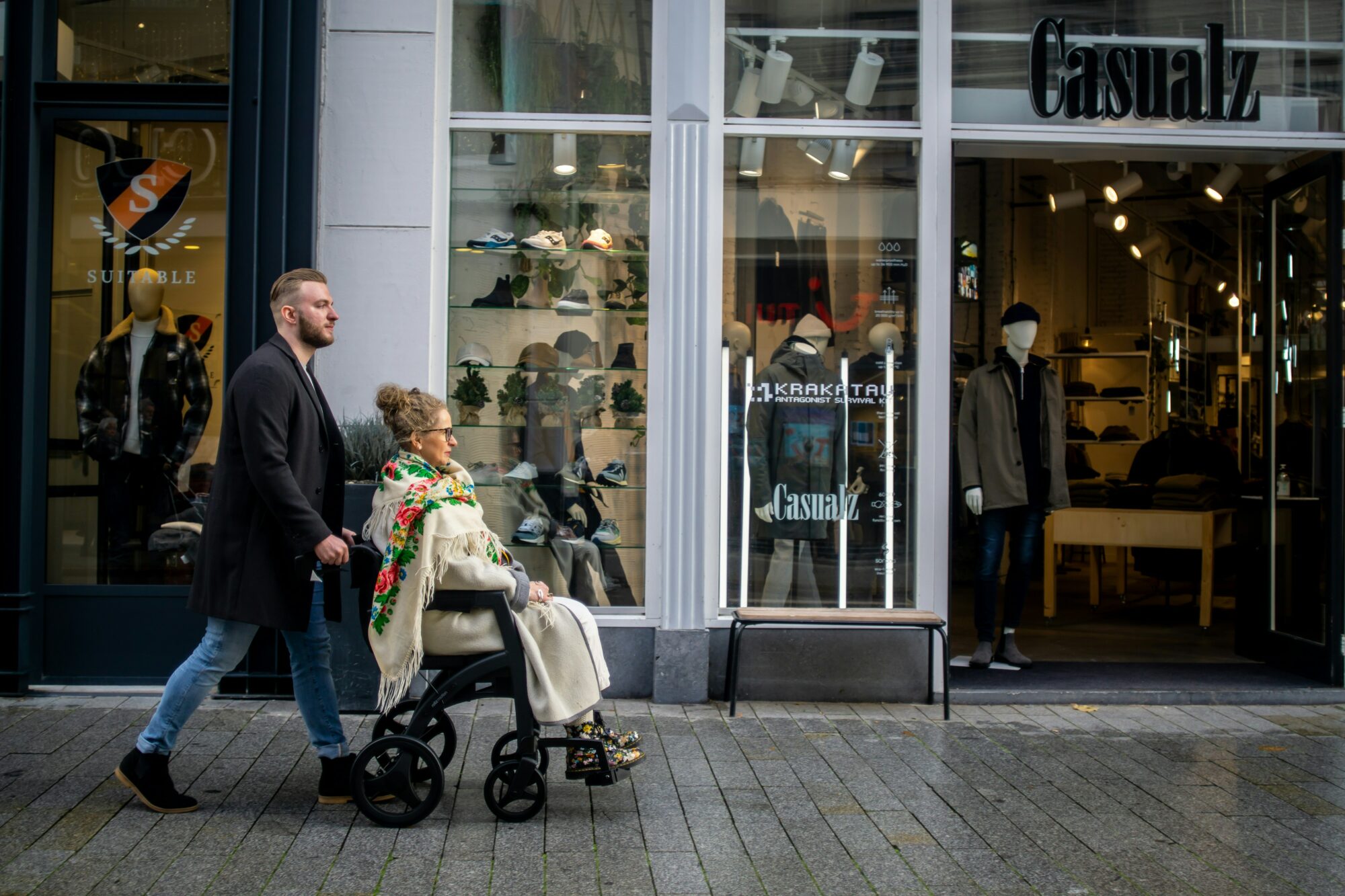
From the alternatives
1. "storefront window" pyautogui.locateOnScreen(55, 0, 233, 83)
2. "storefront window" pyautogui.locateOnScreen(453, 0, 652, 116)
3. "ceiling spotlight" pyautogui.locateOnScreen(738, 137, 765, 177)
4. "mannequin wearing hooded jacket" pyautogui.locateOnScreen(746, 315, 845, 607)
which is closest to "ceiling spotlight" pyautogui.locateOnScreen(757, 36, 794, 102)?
"ceiling spotlight" pyautogui.locateOnScreen(738, 137, 765, 177)

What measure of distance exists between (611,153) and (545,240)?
2.00ft

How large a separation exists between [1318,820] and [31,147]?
677cm

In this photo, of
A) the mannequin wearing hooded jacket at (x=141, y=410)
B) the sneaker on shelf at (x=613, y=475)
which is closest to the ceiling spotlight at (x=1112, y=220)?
the sneaker on shelf at (x=613, y=475)

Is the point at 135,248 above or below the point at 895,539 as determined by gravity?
above

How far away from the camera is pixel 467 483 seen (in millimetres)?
4504

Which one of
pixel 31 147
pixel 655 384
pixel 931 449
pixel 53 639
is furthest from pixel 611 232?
pixel 53 639

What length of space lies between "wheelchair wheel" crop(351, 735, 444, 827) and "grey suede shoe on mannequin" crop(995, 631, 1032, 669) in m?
4.18

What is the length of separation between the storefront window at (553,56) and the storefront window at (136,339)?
1.43 meters

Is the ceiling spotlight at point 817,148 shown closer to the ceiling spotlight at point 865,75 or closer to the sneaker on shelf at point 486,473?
the ceiling spotlight at point 865,75

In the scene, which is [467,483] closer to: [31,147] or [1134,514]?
[31,147]

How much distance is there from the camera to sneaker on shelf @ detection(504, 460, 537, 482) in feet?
22.5

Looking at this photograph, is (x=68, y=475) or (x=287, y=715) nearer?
(x=287, y=715)

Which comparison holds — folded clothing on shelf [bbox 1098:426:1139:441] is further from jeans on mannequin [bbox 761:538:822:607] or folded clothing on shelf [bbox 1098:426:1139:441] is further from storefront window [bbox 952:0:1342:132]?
jeans on mannequin [bbox 761:538:822:607]

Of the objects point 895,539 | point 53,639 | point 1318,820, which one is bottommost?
point 1318,820
